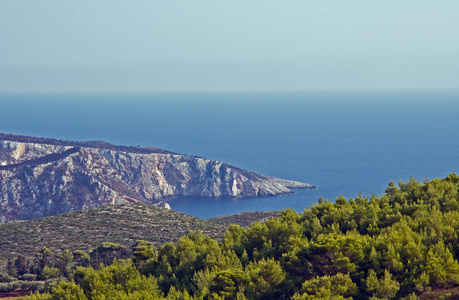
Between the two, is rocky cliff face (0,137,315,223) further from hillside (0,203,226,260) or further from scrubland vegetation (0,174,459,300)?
scrubland vegetation (0,174,459,300)

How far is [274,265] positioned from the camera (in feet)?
111

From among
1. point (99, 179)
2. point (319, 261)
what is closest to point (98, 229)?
point (319, 261)

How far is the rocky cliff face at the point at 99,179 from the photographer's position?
136 metres

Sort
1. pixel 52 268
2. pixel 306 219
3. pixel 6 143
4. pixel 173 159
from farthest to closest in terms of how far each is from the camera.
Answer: pixel 173 159 < pixel 6 143 < pixel 52 268 < pixel 306 219

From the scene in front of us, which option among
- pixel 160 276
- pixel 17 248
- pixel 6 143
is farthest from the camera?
pixel 6 143

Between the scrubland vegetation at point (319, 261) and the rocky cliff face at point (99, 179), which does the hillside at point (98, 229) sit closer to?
the scrubland vegetation at point (319, 261)

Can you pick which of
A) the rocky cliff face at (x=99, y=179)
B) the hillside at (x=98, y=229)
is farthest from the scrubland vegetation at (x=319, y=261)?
the rocky cliff face at (x=99, y=179)

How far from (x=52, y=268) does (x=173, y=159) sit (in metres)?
118

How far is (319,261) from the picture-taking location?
3488cm

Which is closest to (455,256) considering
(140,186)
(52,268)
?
(52,268)

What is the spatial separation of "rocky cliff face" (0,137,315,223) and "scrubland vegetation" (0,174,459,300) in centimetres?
9248

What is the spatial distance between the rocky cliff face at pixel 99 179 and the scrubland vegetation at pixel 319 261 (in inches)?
3641

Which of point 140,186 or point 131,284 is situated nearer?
point 131,284

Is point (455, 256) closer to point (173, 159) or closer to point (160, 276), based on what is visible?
point (160, 276)
